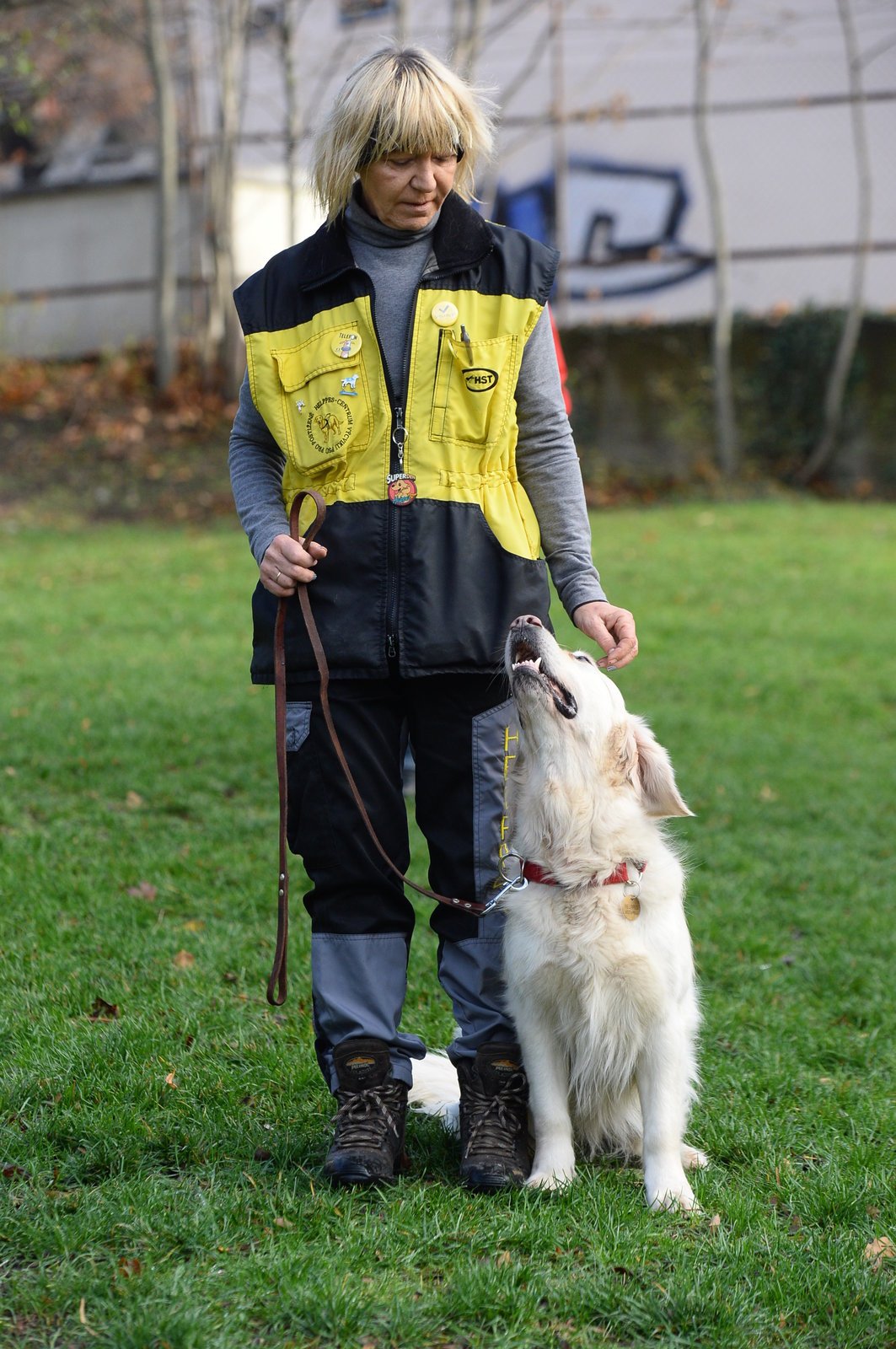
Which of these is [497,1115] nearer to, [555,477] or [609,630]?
[609,630]

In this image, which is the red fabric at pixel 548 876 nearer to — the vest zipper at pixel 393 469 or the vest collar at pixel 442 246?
the vest zipper at pixel 393 469

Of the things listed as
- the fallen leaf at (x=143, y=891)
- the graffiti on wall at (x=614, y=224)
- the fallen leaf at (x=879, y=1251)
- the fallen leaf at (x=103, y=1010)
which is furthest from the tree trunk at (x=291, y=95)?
the fallen leaf at (x=879, y=1251)

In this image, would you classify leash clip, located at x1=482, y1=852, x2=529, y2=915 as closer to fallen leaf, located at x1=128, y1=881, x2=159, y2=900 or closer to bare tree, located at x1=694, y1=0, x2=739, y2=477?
fallen leaf, located at x1=128, y1=881, x2=159, y2=900

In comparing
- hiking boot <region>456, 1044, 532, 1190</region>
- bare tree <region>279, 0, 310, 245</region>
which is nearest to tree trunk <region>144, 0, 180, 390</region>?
bare tree <region>279, 0, 310, 245</region>

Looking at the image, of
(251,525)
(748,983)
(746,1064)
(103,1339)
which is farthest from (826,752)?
(103,1339)

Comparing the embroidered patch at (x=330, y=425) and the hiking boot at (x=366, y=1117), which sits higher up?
the embroidered patch at (x=330, y=425)

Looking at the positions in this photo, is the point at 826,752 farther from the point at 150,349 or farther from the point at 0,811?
the point at 150,349

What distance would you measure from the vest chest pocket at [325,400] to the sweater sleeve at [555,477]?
0.40m

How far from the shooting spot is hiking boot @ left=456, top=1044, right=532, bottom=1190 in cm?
300

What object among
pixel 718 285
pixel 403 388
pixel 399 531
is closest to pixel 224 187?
pixel 718 285

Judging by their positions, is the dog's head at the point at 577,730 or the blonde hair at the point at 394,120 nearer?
the blonde hair at the point at 394,120

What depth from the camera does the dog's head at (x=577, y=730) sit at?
3031mm

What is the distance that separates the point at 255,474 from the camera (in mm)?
3188

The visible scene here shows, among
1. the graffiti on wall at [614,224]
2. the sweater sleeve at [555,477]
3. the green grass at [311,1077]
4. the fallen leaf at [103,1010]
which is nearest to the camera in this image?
the green grass at [311,1077]
